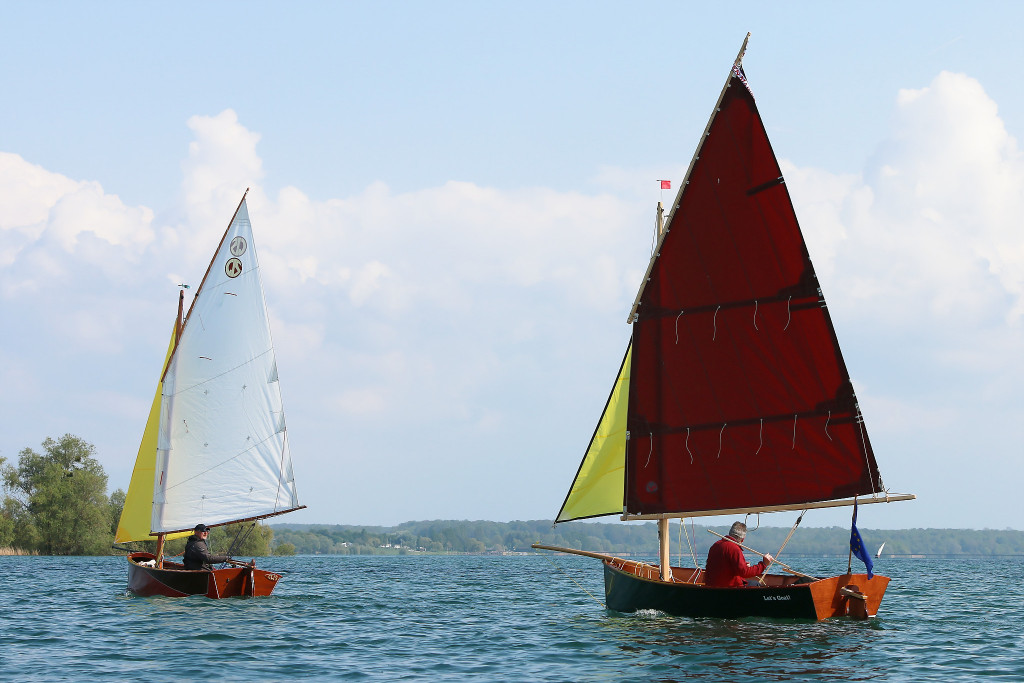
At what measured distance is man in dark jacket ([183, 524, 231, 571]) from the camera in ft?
111

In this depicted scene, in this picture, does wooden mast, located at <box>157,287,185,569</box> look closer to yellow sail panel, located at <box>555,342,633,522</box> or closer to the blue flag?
yellow sail panel, located at <box>555,342,633,522</box>

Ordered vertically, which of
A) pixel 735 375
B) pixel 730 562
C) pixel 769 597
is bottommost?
pixel 769 597

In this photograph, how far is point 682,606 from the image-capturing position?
85.7 feet

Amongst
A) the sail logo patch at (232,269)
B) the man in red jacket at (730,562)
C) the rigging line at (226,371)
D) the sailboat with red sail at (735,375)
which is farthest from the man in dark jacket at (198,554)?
the man in red jacket at (730,562)

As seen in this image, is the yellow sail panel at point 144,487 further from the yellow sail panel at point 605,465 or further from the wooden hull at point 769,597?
the wooden hull at point 769,597

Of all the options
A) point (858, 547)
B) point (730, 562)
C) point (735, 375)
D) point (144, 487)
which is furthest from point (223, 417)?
point (858, 547)

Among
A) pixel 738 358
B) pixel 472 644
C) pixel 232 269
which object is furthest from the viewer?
pixel 232 269

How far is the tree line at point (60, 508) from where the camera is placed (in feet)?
347

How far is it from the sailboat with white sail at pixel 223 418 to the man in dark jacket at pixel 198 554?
2.42 m

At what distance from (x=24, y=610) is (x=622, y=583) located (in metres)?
19.9

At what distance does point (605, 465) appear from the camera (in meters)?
29.3

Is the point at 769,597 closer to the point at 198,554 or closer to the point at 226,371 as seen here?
the point at 198,554

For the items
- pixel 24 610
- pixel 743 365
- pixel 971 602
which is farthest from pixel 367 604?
pixel 971 602

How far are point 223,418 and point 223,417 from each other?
0.12 feet
